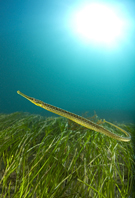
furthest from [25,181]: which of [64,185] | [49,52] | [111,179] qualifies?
[49,52]

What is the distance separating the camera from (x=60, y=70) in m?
22.4

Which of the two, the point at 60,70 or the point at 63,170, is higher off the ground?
the point at 60,70

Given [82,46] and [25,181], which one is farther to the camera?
[82,46]

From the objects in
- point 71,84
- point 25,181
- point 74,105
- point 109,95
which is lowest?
point 25,181

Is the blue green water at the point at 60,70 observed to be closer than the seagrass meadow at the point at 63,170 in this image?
No

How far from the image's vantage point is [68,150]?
0.88 metres

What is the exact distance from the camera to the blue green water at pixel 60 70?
13141mm

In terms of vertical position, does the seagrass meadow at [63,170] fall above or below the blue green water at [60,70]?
below

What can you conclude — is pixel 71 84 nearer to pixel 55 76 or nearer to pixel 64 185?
pixel 55 76

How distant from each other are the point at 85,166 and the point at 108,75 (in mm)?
22092

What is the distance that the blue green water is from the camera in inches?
517

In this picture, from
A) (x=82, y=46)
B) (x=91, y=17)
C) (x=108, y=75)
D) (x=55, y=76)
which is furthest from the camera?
(x=55, y=76)

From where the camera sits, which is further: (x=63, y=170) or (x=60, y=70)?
(x=60, y=70)

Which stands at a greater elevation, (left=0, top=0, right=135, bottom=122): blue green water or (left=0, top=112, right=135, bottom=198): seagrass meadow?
(left=0, top=0, right=135, bottom=122): blue green water
